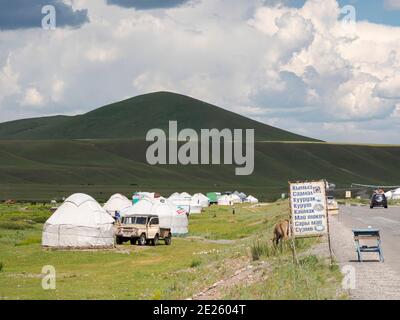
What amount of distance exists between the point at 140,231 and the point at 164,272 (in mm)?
16833

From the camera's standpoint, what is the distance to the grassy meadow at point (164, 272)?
21641 millimetres

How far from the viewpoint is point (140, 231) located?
50375 millimetres

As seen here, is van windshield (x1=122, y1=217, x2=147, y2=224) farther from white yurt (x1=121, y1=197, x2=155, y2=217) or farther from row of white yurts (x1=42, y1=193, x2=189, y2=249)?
white yurt (x1=121, y1=197, x2=155, y2=217)

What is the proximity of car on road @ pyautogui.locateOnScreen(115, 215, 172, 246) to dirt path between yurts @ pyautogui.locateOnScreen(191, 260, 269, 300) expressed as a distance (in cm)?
2158

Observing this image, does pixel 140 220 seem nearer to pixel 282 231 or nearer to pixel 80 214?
pixel 80 214

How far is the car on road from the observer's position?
50.4 meters

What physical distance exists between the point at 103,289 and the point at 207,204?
341 ft

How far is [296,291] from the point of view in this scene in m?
19.7

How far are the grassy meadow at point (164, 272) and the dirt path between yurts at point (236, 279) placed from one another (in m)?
0.05

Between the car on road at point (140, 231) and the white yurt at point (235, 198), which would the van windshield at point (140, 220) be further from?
the white yurt at point (235, 198)

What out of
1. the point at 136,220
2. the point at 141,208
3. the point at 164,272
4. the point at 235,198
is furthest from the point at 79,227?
the point at 235,198

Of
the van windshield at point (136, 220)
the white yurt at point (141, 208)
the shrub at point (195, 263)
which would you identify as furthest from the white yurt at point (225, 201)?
the shrub at point (195, 263)
